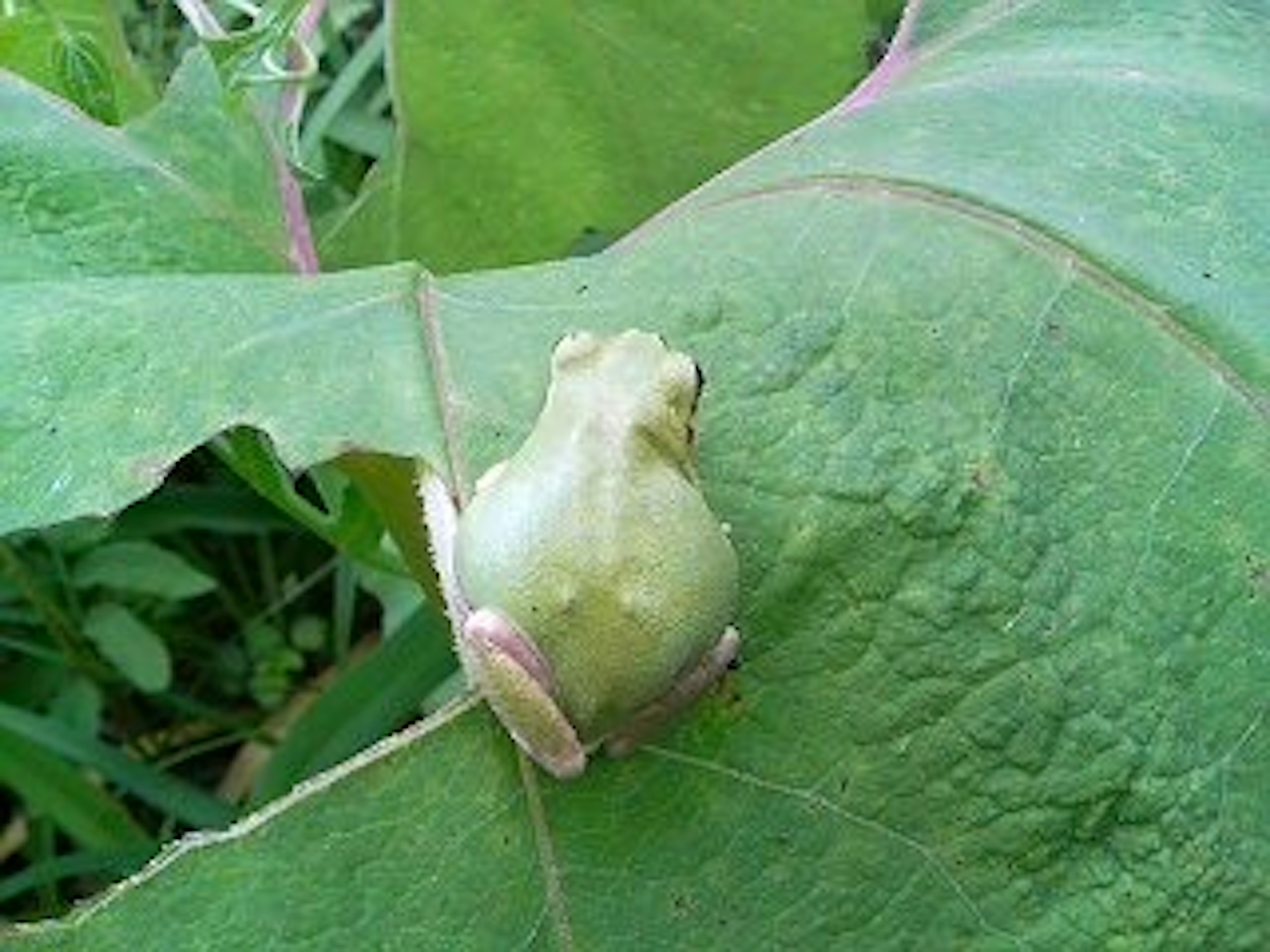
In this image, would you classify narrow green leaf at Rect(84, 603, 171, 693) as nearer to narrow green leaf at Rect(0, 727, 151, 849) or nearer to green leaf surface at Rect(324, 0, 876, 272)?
narrow green leaf at Rect(0, 727, 151, 849)

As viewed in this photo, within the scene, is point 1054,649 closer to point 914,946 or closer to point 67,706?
point 914,946

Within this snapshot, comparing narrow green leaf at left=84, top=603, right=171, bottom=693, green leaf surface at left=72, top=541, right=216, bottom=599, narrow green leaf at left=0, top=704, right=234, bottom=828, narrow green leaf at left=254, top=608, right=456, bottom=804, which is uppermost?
narrow green leaf at left=254, top=608, right=456, bottom=804

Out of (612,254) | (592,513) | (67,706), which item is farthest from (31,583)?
(592,513)

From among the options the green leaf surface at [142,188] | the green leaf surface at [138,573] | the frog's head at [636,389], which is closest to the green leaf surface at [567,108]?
the green leaf surface at [142,188]

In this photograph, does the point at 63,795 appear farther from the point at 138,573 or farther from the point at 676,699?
the point at 676,699

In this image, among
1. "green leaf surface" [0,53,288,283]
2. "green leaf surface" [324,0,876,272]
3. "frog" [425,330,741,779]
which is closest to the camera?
"frog" [425,330,741,779]

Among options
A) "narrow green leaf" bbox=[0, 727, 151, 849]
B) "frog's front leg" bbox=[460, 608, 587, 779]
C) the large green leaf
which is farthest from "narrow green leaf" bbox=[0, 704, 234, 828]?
"frog's front leg" bbox=[460, 608, 587, 779]

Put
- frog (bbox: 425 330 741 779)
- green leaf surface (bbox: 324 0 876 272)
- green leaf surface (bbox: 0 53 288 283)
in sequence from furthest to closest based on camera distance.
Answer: green leaf surface (bbox: 324 0 876 272), green leaf surface (bbox: 0 53 288 283), frog (bbox: 425 330 741 779)
